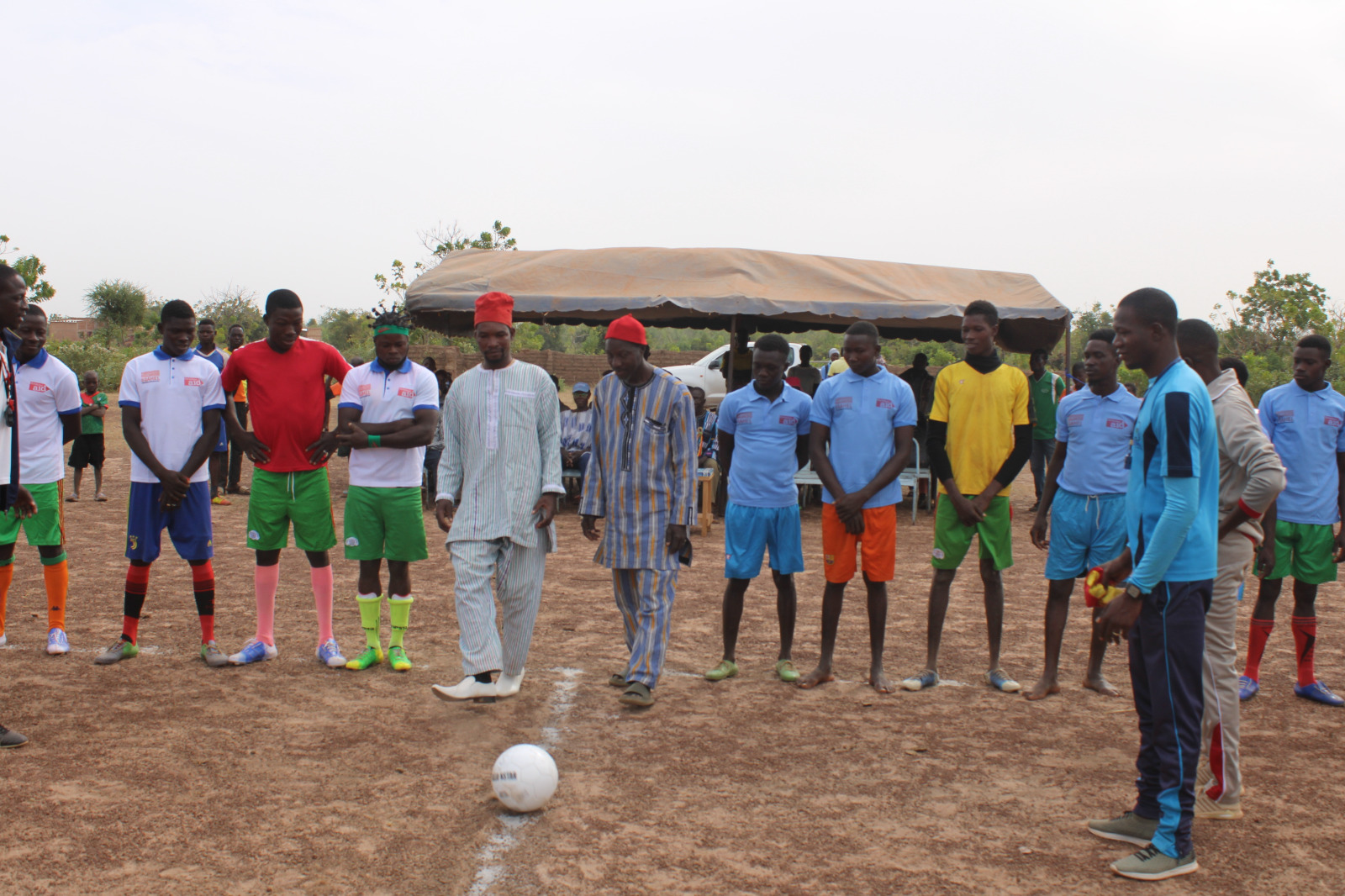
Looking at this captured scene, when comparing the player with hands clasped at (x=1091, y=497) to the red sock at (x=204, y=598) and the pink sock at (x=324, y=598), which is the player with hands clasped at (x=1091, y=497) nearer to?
the pink sock at (x=324, y=598)

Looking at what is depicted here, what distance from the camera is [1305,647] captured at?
5703 millimetres

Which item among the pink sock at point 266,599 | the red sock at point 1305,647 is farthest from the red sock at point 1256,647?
the pink sock at point 266,599

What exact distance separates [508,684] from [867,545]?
213cm

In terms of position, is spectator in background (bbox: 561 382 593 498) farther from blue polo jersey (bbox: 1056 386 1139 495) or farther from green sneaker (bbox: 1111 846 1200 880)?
green sneaker (bbox: 1111 846 1200 880)

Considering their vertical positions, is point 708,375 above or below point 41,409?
above

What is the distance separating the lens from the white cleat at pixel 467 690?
4852 millimetres

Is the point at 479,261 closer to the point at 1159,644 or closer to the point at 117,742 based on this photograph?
the point at 117,742

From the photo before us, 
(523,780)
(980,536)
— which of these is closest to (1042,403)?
(980,536)

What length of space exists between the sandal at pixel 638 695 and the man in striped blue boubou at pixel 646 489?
0.05 metres

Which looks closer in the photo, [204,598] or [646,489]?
[646,489]

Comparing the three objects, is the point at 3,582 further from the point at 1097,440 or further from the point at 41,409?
the point at 1097,440

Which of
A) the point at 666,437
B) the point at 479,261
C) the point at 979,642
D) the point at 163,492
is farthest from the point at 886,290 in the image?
the point at 163,492

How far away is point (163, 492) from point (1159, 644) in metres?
5.16

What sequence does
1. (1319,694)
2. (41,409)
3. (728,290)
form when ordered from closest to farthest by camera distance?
(1319,694) → (41,409) → (728,290)
